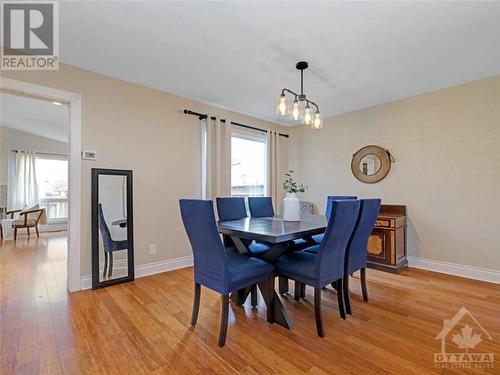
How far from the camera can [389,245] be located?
326 centimetres

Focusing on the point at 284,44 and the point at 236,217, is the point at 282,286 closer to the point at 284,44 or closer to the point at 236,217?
the point at 236,217

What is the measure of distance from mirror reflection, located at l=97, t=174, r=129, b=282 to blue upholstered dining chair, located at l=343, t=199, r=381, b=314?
2.53 meters

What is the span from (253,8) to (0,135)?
26.5ft

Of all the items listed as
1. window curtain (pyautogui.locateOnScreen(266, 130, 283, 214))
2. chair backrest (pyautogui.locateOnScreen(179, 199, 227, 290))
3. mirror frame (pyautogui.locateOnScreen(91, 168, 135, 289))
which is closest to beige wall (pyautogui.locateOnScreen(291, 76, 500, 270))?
window curtain (pyautogui.locateOnScreen(266, 130, 283, 214))

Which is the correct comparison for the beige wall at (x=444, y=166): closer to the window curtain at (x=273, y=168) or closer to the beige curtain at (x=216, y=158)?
the window curtain at (x=273, y=168)

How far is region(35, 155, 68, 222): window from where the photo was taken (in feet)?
23.3

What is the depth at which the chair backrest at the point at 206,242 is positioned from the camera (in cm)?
171

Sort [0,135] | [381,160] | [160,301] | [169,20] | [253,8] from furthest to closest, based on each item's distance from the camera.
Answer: [0,135] < [381,160] < [160,301] < [169,20] < [253,8]

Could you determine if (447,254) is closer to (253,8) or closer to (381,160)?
(381,160)

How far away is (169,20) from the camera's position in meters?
1.97

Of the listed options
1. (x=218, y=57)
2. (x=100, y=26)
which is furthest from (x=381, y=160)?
(x=100, y=26)

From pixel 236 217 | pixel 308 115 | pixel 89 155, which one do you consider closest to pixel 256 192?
pixel 236 217

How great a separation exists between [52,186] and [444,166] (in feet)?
31.1

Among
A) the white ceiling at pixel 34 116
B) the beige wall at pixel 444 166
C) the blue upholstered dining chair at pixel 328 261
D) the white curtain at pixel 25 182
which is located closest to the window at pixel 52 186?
the white curtain at pixel 25 182
